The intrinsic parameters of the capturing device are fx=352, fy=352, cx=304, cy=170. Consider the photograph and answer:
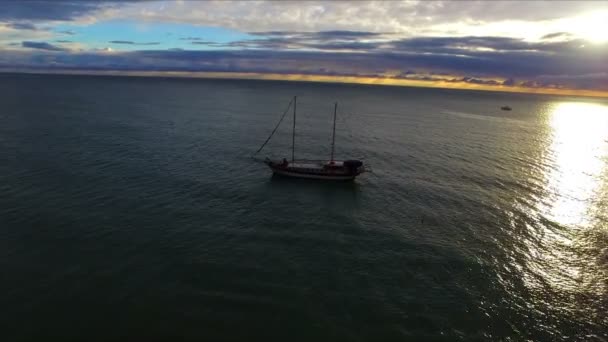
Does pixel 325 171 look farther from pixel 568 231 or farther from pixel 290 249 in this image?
pixel 568 231

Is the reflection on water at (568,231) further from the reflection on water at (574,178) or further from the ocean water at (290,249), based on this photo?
the ocean water at (290,249)

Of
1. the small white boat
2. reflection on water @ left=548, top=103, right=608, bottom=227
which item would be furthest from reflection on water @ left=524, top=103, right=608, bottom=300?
the small white boat

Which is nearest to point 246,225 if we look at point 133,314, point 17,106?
point 133,314

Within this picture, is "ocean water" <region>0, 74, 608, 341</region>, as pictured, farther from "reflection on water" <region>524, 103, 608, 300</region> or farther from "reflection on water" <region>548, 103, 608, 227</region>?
"reflection on water" <region>548, 103, 608, 227</region>

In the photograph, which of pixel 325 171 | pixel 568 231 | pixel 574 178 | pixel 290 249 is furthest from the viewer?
pixel 574 178

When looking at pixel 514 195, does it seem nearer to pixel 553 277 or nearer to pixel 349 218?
pixel 553 277

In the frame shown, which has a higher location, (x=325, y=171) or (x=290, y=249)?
(x=325, y=171)

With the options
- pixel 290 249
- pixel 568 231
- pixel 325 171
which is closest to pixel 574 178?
pixel 568 231

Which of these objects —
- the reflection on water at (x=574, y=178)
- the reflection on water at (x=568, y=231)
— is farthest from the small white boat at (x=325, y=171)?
the reflection on water at (x=574, y=178)
